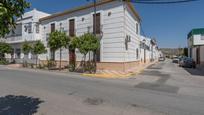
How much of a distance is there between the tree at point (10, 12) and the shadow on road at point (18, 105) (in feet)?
8.96

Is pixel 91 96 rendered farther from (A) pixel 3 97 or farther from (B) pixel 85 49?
(B) pixel 85 49

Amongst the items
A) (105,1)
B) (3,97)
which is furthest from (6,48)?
(3,97)

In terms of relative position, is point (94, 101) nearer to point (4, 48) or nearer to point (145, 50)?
point (4, 48)

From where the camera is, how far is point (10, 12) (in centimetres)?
368

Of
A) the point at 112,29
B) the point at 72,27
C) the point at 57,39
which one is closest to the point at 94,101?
the point at 112,29

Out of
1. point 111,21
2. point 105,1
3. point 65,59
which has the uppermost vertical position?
point 105,1

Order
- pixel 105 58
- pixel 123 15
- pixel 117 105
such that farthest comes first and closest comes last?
1. pixel 105 58
2. pixel 123 15
3. pixel 117 105

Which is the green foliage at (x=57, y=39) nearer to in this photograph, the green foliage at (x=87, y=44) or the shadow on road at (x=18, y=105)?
the green foliage at (x=87, y=44)

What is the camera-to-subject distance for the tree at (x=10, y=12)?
11.7 ft

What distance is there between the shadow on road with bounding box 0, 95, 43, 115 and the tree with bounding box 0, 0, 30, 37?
2730 mm

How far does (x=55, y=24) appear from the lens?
24.6 metres

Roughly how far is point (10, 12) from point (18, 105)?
147 inches

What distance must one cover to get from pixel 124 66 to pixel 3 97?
41.7 feet

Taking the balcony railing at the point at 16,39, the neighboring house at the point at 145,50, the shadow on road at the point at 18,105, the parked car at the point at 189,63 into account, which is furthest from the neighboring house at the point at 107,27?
the neighboring house at the point at 145,50
